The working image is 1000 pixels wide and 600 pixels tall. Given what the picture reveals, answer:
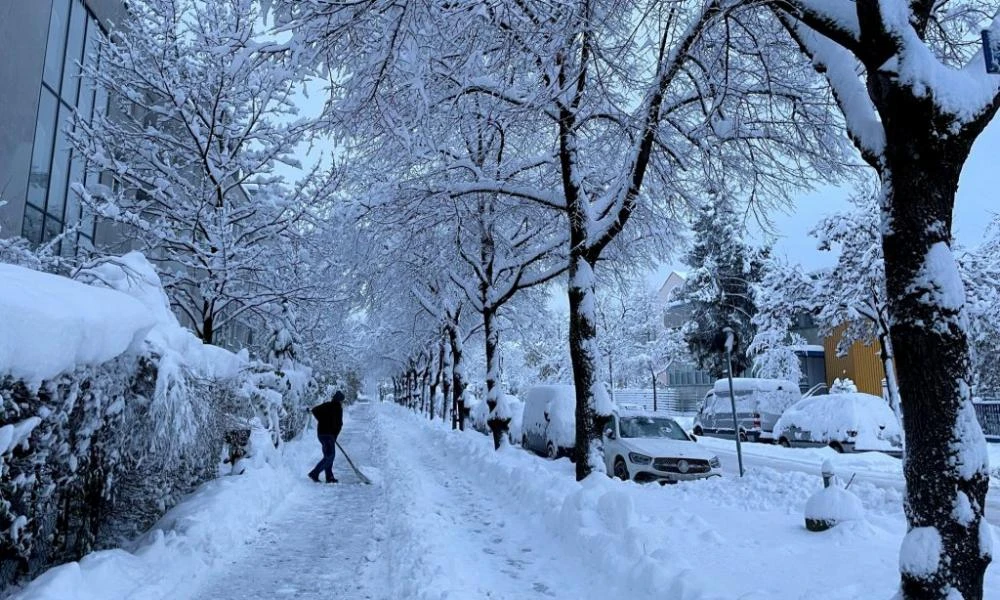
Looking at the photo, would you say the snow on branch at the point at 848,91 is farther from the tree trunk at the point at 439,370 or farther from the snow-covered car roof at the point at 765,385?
the tree trunk at the point at 439,370

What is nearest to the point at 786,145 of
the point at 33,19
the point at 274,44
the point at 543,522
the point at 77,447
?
the point at 543,522

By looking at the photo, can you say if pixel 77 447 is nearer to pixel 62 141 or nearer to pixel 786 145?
pixel 786 145

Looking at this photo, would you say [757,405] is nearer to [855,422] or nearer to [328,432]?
[855,422]

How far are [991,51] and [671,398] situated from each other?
4699 cm

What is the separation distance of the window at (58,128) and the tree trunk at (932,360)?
44.7 ft

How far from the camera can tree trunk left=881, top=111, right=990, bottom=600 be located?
3631 millimetres

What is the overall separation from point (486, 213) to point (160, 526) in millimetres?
10982

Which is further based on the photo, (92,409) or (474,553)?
(474,553)

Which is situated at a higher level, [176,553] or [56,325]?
[56,325]

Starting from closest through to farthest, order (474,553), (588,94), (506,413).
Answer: (474,553) → (588,94) → (506,413)

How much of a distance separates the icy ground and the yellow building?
32.2 m

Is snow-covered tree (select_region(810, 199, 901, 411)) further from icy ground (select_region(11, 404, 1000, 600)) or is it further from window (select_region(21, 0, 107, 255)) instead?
window (select_region(21, 0, 107, 255))

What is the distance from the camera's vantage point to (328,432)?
40.7 ft

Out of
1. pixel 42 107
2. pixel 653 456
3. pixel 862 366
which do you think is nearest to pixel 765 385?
pixel 653 456
